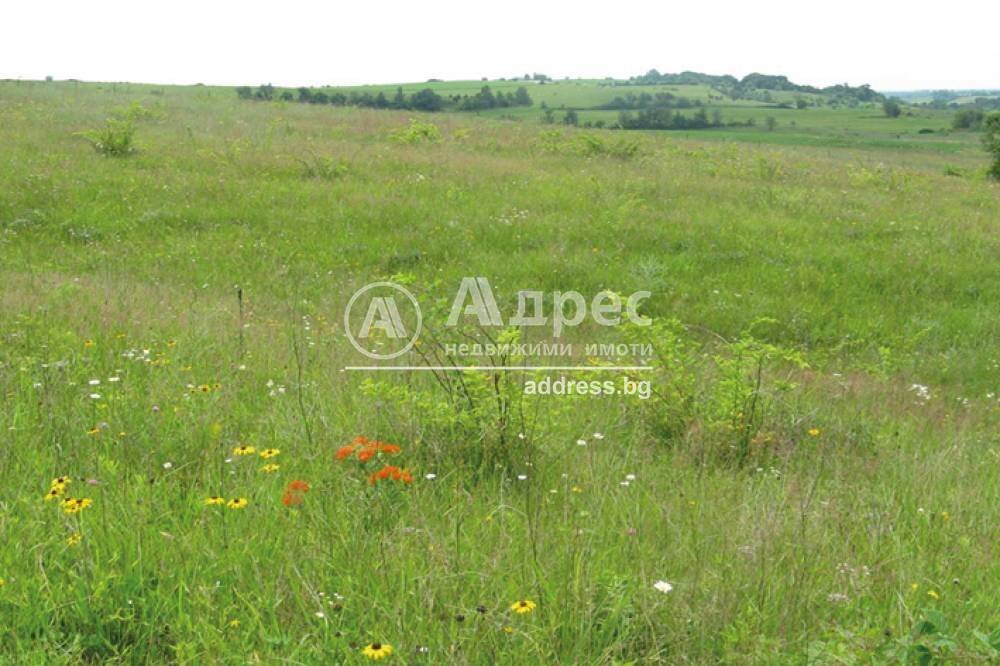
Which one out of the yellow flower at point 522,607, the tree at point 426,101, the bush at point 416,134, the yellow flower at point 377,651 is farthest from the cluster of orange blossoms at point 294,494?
the tree at point 426,101

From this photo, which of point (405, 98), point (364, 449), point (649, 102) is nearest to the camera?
point (364, 449)

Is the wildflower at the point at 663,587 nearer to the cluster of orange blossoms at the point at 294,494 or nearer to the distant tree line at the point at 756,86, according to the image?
the cluster of orange blossoms at the point at 294,494

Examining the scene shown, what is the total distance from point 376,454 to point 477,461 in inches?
23.7

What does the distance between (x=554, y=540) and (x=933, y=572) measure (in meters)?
1.59

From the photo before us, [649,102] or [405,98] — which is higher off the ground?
[649,102]

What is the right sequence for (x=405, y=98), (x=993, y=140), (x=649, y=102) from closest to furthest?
(x=993, y=140) < (x=405, y=98) < (x=649, y=102)

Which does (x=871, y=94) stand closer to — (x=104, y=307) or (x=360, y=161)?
(x=360, y=161)

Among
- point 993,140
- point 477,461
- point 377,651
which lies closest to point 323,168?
point 477,461

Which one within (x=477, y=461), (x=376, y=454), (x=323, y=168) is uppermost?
(x=323, y=168)

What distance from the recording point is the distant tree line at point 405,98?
49.3 metres

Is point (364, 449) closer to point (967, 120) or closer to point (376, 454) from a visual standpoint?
point (376, 454)

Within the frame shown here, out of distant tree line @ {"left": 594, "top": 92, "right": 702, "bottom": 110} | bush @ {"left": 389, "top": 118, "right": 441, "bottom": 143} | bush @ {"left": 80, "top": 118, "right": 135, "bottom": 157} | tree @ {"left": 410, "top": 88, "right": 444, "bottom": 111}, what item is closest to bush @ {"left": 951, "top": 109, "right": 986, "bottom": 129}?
distant tree line @ {"left": 594, "top": 92, "right": 702, "bottom": 110}

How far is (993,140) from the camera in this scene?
27781 mm

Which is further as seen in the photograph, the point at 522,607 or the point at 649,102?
the point at 649,102
